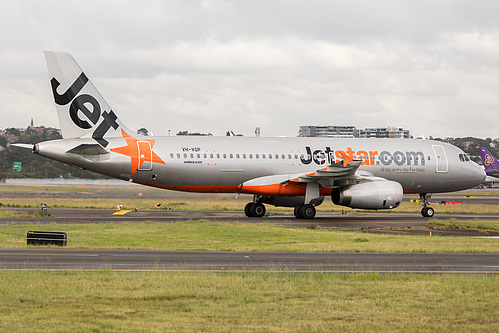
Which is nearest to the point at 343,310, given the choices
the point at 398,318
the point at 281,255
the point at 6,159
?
the point at 398,318

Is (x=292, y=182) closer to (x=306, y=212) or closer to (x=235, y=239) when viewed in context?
(x=306, y=212)

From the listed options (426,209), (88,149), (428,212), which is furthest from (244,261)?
(426,209)

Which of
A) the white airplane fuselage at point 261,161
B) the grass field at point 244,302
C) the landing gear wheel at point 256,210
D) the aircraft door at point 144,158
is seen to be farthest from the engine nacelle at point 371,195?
the grass field at point 244,302

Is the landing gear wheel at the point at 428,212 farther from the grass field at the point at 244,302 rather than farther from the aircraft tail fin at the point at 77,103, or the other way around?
the grass field at the point at 244,302

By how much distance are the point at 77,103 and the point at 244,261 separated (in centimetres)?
2046

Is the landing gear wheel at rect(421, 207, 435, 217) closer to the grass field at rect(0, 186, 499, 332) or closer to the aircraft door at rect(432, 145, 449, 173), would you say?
the aircraft door at rect(432, 145, 449, 173)

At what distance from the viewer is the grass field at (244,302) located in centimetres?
1162

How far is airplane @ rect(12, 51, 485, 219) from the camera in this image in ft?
123

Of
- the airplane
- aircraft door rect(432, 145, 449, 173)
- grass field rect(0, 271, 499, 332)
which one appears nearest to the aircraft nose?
the airplane

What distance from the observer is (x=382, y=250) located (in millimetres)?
23891

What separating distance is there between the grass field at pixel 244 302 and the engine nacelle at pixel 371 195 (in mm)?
21569

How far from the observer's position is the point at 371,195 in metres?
38.7

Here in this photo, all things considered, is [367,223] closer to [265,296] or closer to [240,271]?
[240,271]

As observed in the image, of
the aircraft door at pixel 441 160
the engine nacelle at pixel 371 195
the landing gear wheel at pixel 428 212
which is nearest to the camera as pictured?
the engine nacelle at pixel 371 195
